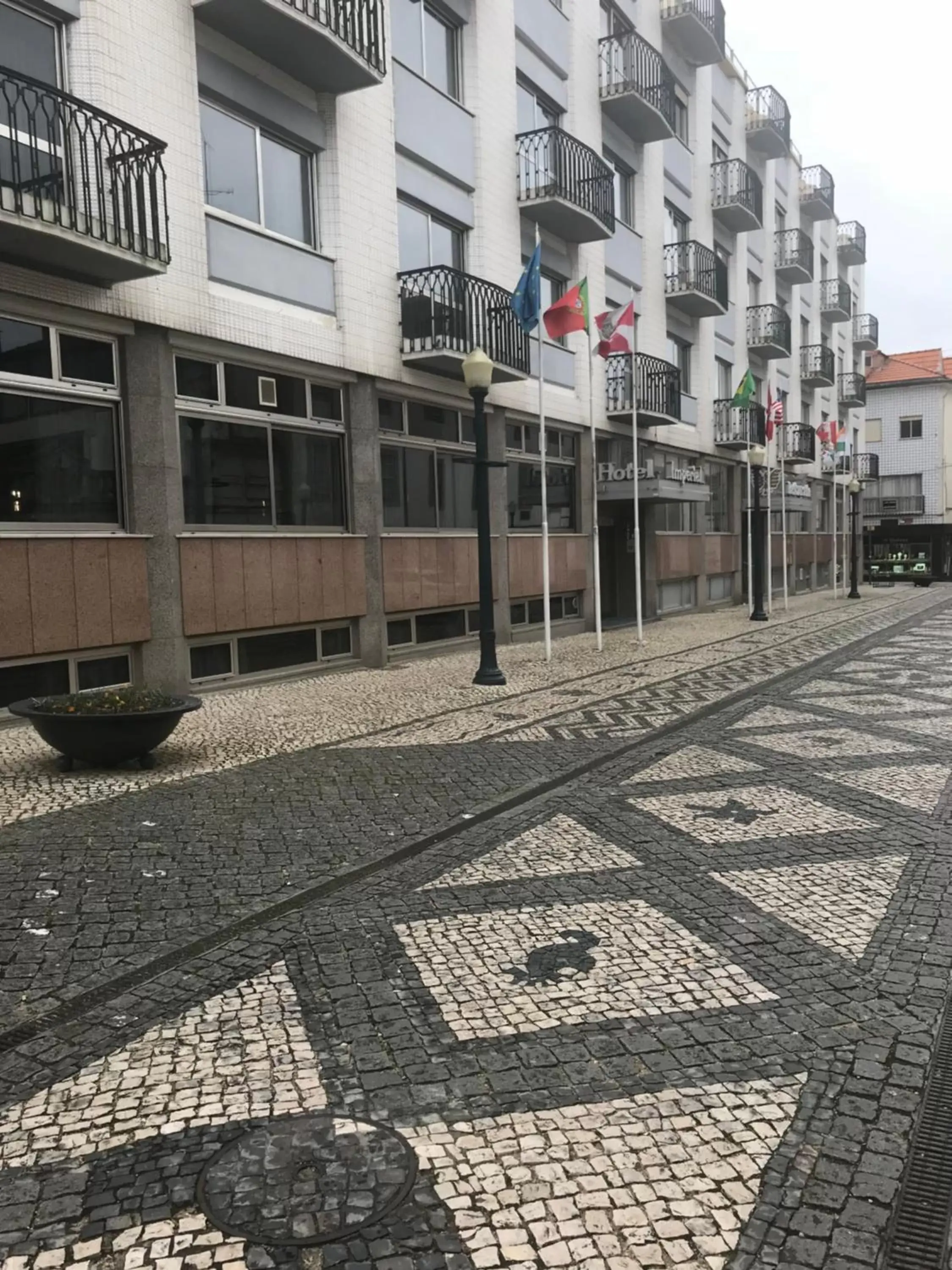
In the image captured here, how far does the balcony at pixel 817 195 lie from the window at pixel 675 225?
15760 millimetres

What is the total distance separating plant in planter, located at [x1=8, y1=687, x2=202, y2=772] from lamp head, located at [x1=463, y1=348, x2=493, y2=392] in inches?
241

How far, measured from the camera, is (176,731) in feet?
30.3

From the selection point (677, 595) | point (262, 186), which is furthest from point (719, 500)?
point (262, 186)

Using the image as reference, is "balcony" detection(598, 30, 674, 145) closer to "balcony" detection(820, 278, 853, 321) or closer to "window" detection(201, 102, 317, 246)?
"window" detection(201, 102, 317, 246)

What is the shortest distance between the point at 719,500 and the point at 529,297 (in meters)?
17.0

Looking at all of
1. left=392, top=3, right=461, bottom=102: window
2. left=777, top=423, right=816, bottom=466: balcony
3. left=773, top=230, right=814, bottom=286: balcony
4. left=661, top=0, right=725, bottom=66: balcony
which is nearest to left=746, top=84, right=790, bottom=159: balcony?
left=773, top=230, right=814, bottom=286: balcony

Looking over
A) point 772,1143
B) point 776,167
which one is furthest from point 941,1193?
point 776,167

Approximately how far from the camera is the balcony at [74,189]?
29.1 feet

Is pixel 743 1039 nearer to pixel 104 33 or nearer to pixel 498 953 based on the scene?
pixel 498 953

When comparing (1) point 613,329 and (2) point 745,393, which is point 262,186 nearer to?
(1) point 613,329

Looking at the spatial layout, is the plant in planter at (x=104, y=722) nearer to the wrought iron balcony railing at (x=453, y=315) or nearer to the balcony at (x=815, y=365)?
the wrought iron balcony railing at (x=453, y=315)

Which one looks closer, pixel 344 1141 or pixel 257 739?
pixel 344 1141

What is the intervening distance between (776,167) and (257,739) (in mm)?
35774

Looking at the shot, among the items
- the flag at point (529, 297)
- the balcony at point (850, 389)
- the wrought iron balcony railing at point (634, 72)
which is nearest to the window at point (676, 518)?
the wrought iron balcony railing at point (634, 72)
